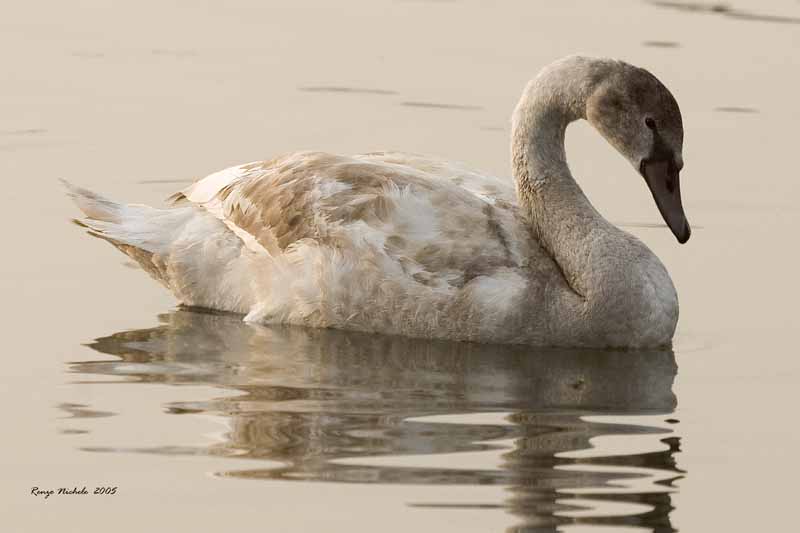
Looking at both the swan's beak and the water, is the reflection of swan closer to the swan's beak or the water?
the water

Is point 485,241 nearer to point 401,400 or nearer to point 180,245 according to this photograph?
point 401,400

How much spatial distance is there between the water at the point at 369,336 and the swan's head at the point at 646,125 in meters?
0.84

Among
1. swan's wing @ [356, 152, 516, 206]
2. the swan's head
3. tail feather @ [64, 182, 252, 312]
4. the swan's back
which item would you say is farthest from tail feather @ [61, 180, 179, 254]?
the swan's head

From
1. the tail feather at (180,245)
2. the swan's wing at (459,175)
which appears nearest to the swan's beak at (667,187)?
the swan's wing at (459,175)

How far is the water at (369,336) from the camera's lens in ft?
29.0

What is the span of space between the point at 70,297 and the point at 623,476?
4.24m

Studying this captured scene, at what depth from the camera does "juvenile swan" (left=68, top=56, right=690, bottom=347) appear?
11.5 meters

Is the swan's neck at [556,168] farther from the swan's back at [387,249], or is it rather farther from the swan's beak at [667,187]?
the swan's beak at [667,187]

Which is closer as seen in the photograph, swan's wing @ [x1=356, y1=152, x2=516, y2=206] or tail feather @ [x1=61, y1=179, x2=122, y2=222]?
swan's wing @ [x1=356, y1=152, x2=516, y2=206]

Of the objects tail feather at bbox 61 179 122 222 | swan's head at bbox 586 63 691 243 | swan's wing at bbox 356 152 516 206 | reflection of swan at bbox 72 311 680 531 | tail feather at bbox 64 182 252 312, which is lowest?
reflection of swan at bbox 72 311 680 531

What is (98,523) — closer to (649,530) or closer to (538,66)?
(649,530)

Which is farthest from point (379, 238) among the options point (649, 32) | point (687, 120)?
point (649, 32)

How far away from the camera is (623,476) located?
9086 mm

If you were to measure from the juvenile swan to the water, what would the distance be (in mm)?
182
